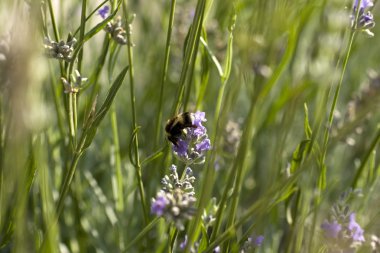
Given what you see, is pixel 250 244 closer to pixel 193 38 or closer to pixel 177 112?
pixel 177 112

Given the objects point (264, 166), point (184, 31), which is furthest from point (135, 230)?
point (184, 31)

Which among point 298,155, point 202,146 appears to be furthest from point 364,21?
point 202,146

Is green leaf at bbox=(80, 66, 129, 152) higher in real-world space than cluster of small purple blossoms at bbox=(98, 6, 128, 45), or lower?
lower

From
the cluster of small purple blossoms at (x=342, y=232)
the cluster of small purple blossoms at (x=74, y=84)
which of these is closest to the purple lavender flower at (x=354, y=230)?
the cluster of small purple blossoms at (x=342, y=232)

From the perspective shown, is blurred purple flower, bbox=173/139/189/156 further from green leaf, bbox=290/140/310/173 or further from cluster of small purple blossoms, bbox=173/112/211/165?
green leaf, bbox=290/140/310/173

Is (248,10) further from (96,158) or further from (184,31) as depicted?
(96,158)

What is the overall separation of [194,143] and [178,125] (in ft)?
0.16

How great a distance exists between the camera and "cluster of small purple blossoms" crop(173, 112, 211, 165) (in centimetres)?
107

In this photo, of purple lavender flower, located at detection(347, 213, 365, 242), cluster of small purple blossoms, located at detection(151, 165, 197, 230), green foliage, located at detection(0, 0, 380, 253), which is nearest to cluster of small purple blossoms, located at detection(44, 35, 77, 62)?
green foliage, located at detection(0, 0, 380, 253)

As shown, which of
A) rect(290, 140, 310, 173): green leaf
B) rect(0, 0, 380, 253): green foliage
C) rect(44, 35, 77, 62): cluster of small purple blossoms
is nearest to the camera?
rect(0, 0, 380, 253): green foliage

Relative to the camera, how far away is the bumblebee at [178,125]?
1.10 metres

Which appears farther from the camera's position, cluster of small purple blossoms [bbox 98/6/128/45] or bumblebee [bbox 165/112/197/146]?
cluster of small purple blossoms [bbox 98/6/128/45]

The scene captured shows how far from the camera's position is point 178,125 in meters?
1.11

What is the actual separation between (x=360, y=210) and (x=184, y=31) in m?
1.00
